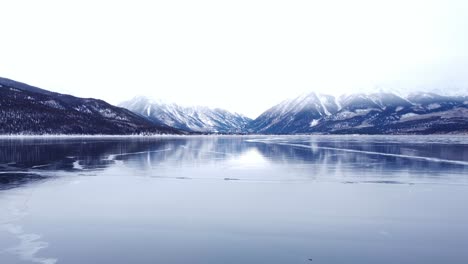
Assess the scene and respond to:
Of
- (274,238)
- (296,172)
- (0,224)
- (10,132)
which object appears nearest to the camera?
(274,238)

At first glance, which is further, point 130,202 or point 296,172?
point 296,172

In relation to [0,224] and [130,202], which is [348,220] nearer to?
[130,202]

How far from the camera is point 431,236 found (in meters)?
15.6

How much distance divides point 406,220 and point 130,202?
47.7ft

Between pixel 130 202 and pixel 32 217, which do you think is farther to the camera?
pixel 130 202

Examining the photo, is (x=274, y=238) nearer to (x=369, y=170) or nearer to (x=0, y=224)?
(x=0, y=224)

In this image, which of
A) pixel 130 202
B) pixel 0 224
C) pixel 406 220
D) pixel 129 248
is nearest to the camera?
pixel 129 248

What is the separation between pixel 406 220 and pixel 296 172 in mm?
19482

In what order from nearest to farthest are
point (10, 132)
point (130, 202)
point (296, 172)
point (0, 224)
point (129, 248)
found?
point (129, 248) → point (0, 224) → point (130, 202) → point (296, 172) → point (10, 132)

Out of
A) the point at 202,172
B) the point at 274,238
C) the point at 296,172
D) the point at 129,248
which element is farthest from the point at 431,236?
the point at 202,172

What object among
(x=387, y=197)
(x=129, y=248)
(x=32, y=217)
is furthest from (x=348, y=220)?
(x=32, y=217)

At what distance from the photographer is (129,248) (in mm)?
14039

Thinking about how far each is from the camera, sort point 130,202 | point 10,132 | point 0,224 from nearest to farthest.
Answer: point 0,224
point 130,202
point 10,132

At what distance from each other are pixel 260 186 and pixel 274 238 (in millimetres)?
13717
